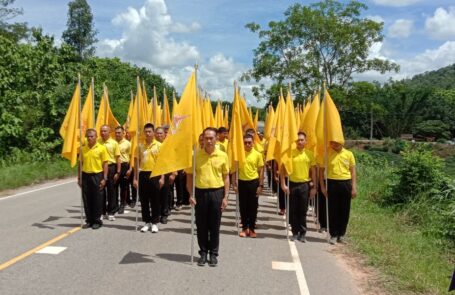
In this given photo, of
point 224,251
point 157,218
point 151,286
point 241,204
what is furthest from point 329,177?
point 151,286

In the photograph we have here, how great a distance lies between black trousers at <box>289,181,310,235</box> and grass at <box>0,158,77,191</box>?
10006 mm

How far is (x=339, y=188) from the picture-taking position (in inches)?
330

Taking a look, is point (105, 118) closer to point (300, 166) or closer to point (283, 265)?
point (300, 166)

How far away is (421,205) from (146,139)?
23.2 feet

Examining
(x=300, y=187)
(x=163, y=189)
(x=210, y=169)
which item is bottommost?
(x=163, y=189)

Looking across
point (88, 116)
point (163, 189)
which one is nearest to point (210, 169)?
point (163, 189)

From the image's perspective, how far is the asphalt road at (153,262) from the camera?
5617 mm

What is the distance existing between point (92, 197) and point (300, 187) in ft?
12.5

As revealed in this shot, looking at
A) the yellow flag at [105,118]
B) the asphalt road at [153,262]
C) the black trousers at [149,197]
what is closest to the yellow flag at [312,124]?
the asphalt road at [153,262]

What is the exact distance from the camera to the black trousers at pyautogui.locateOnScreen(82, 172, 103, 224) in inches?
350

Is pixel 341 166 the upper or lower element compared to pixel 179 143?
lower

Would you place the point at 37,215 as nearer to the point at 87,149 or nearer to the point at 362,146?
the point at 87,149

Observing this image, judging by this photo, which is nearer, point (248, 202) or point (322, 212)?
point (248, 202)

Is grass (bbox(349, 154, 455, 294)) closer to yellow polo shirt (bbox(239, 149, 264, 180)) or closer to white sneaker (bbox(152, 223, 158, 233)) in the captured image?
yellow polo shirt (bbox(239, 149, 264, 180))
